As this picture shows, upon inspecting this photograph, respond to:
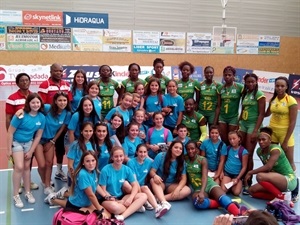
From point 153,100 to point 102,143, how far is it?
4.68 ft

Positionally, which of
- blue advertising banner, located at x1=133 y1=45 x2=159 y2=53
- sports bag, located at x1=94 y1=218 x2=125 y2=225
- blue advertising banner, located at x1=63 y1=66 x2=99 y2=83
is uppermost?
blue advertising banner, located at x1=133 y1=45 x2=159 y2=53

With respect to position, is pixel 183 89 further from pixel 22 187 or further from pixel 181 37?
pixel 181 37

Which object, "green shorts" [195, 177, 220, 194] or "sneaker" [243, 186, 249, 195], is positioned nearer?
"green shorts" [195, 177, 220, 194]

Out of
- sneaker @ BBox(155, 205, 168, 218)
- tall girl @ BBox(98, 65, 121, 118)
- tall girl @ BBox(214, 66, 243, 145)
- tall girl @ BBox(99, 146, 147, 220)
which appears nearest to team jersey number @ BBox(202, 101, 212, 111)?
tall girl @ BBox(214, 66, 243, 145)

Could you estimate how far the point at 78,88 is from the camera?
5.61 meters

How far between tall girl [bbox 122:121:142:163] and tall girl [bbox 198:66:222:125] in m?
1.44

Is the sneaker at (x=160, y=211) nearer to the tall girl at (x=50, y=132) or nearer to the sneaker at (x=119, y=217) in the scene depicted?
the sneaker at (x=119, y=217)

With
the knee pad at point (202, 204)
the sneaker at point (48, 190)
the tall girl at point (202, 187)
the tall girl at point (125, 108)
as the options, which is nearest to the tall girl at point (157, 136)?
the tall girl at point (125, 108)

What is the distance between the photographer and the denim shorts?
183 inches

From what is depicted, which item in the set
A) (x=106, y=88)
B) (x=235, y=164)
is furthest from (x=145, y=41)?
(x=235, y=164)

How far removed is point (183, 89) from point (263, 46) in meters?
17.8

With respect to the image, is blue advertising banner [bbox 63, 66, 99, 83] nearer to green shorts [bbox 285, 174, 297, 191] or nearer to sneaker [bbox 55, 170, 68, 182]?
sneaker [bbox 55, 170, 68, 182]

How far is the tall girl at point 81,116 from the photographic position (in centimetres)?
489

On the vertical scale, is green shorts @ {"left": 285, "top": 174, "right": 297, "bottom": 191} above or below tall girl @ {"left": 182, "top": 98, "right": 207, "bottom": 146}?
below
